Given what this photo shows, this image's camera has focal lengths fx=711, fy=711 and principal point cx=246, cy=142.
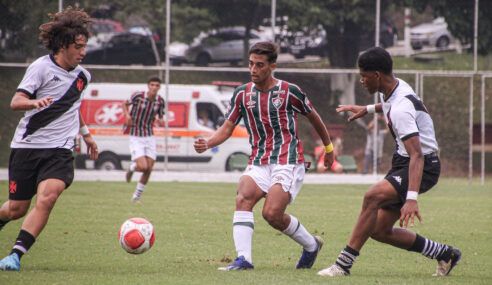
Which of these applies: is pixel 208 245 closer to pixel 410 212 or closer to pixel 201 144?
pixel 201 144

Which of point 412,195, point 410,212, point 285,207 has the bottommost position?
point 285,207

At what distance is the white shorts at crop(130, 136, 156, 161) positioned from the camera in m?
13.6

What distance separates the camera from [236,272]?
5.88 meters

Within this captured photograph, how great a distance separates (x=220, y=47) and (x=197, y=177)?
3.85 meters

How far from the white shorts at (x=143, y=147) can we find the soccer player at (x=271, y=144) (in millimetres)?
7275

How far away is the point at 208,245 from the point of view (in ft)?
25.8

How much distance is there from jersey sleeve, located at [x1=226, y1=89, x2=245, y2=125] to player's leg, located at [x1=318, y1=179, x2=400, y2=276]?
4.81 feet

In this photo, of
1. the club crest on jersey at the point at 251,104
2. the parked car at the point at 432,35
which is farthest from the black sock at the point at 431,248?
the parked car at the point at 432,35

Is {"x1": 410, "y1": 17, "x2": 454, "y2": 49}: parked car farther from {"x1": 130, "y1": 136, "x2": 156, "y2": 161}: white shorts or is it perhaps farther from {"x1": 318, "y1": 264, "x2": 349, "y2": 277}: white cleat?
{"x1": 318, "y1": 264, "x2": 349, "y2": 277}: white cleat

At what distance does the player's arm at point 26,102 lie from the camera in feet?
18.1

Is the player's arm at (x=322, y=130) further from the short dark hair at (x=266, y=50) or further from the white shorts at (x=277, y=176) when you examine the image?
the short dark hair at (x=266, y=50)

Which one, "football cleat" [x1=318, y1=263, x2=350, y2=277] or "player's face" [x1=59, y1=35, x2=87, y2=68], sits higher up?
"player's face" [x1=59, y1=35, x2=87, y2=68]

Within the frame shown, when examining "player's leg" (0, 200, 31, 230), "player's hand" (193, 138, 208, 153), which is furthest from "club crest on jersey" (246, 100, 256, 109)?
"player's leg" (0, 200, 31, 230)

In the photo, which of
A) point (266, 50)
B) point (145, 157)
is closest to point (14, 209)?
point (266, 50)
